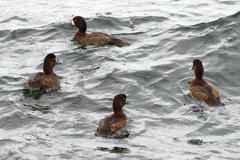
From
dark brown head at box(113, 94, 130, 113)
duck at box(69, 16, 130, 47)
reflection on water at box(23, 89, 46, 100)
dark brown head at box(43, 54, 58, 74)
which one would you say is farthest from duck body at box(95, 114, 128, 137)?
duck at box(69, 16, 130, 47)

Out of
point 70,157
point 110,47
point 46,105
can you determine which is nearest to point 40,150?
point 70,157

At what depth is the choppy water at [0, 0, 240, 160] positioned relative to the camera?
33.0 feet

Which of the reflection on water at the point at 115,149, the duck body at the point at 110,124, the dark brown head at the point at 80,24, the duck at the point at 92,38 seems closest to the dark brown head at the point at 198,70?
the duck body at the point at 110,124

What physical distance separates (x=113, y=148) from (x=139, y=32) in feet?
27.4

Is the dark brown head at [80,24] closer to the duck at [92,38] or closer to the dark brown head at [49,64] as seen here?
the duck at [92,38]

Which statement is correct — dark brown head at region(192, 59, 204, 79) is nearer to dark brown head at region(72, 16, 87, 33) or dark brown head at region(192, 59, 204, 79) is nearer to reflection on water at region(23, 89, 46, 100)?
reflection on water at region(23, 89, 46, 100)

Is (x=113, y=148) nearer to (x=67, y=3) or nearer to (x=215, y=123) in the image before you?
(x=215, y=123)

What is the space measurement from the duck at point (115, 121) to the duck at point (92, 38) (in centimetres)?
521

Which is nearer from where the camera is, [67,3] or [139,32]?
[139,32]

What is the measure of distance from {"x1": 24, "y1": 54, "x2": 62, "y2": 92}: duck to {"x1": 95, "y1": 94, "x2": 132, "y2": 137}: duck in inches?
98.8

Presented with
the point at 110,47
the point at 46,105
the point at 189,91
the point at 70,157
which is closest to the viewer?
the point at 70,157

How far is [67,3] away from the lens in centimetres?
2200

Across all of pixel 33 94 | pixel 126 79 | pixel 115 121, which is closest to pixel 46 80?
pixel 33 94

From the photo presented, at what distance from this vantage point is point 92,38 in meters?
16.6
